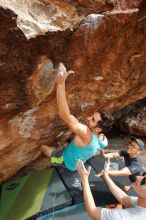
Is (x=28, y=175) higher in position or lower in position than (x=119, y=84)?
lower

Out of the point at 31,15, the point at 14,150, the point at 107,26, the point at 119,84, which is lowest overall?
the point at 14,150

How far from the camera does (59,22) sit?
3.17 meters

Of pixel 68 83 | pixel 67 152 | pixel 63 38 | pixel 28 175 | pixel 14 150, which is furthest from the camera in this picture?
pixel 28 175

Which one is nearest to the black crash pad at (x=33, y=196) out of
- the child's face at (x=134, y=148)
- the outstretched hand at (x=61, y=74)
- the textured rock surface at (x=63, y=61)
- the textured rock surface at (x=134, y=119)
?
the textured rock surface at (x=63, y=61)

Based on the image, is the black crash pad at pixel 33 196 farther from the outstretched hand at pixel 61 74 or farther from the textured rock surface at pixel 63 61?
the outstretched hand at pixel 61 74

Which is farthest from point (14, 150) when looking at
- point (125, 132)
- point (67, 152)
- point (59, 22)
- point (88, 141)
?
point (125, 132)

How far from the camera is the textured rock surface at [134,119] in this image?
26.6ft

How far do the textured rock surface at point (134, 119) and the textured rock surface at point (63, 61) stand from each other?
3452 millimetres

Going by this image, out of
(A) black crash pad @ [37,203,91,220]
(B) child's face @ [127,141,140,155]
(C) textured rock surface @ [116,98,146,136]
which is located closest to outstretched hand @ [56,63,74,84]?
(B) child's face @ [127,141,140,155]

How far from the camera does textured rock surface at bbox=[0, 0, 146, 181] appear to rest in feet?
10.1

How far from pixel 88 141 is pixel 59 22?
1575mm

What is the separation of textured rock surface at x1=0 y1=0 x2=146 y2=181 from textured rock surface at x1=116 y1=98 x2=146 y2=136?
3.45 metres

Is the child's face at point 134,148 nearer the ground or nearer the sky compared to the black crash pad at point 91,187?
nearer the sky

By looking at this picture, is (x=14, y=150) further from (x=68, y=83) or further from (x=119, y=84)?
(x=119, y=84)
